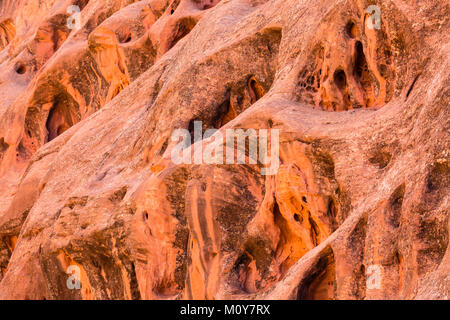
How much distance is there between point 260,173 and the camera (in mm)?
16125

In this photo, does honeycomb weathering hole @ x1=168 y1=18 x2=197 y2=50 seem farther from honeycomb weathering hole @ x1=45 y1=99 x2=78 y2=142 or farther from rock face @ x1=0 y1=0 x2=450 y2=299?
honeycomb weathering hole @ x1=45 y1=99 x2=78 y2=142

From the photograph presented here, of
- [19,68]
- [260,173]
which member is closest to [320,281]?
[260,173]

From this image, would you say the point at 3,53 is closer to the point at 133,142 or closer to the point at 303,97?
the point at 133,142

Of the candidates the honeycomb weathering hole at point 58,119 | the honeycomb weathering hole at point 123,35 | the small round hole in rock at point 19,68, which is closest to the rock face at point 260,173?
the honeycomb weathering hole at point 123,35

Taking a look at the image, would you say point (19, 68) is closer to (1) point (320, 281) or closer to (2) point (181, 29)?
(2) point (181, 29)

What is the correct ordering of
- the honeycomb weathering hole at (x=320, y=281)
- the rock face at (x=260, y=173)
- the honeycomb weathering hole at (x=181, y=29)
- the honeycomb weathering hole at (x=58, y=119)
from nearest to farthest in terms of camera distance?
the rock face at (x=260, y=173)
the honeycomb weathering hole at (x=320, y=281)
the honeycomb weathering hole at (x=181, y=29)
the honeycomb weathering hole at (x=58, y=119)

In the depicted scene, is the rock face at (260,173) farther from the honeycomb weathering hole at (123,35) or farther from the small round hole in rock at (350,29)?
the honeycomb weathering hole at (123,35)

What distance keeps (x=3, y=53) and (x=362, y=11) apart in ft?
68.1

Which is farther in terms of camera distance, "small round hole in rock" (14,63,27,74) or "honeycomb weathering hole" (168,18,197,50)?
"small round hole in rock" (14,63,27,74)

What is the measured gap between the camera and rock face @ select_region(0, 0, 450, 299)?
12.8 meters

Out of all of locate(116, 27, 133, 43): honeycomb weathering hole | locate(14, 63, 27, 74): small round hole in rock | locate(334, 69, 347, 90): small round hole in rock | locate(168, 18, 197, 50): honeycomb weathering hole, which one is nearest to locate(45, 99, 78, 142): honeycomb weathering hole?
locate(116, 27, 133, 43): honeycomb weathering hole

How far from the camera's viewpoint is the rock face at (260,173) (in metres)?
12.8

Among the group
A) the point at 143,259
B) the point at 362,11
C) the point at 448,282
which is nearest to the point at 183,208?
the point at 143,259

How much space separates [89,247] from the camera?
726 inches
